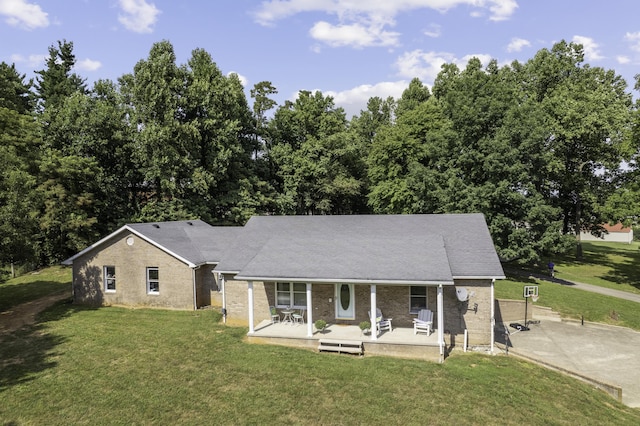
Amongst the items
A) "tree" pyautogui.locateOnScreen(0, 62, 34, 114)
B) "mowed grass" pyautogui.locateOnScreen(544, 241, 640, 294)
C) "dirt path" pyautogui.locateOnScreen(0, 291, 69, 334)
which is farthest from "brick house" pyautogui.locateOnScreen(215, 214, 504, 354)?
"tree" pyautogui.locateOnScreen(0, 62, 34, 114)

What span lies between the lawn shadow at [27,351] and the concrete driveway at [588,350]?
777 inches

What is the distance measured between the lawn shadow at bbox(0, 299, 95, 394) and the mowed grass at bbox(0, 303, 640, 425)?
Answer: 5cm

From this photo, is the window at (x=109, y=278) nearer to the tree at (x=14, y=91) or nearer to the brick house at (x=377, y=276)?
the brick house at (x=377, y=276)

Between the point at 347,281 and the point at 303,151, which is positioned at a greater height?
the point at 303,151

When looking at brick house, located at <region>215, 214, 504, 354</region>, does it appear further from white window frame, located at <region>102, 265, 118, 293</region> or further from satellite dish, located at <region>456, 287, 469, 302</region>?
white window frame, located at <region>102, 265, 118, 293</region>

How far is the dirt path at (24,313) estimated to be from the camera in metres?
19.9

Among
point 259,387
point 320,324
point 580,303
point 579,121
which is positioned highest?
point 579,121

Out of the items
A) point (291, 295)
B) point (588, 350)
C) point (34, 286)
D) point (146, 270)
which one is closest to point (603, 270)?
point (588, 350)

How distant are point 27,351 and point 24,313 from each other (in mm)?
7436

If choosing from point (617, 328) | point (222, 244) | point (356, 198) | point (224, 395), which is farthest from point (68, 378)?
point (356, 198)

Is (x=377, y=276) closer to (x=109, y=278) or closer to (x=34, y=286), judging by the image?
(x=109, y=278)

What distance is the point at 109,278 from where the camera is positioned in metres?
23.9

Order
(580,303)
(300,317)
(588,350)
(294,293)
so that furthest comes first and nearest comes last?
(580,303) → (294,293) → (300,317) → (588,350)

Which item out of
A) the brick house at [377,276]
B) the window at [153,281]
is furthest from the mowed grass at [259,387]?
the window at [153,281]
